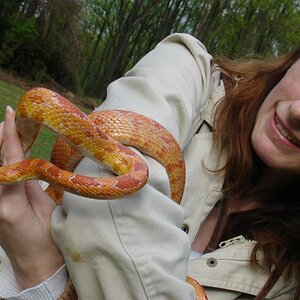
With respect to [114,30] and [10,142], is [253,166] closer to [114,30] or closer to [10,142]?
[10,142]

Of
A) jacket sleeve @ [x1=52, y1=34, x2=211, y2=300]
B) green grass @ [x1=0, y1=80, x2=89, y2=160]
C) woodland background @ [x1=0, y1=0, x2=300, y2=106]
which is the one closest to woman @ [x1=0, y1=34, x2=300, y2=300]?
jacket sleeve @ [x1=52, y1=34, x2=211, y2=300]

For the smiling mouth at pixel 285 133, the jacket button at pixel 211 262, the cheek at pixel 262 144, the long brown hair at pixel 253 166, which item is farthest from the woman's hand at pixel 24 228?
the smiling mouth at pixel 285 133

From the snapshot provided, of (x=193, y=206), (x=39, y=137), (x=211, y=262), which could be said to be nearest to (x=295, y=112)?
(x=193, y=206)

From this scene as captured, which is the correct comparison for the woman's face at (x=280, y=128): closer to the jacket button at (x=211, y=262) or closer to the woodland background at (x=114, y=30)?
the jacket button at (x=211, y=262)

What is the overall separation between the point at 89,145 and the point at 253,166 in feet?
4.23

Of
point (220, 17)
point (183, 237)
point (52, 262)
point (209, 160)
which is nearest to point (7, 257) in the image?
point (52, 262)

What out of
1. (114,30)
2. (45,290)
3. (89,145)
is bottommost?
(45,290)

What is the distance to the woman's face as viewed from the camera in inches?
107

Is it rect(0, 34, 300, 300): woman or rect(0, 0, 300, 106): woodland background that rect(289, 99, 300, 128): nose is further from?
rect(0, 0, 300, 106): woodland background

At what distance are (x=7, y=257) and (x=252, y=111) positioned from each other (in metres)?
1.60

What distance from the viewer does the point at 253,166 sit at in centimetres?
290

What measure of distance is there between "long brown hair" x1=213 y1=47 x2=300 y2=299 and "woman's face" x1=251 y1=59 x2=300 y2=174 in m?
0.06

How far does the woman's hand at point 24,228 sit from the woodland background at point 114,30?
52.5 feet

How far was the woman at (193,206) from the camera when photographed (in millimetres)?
1807
